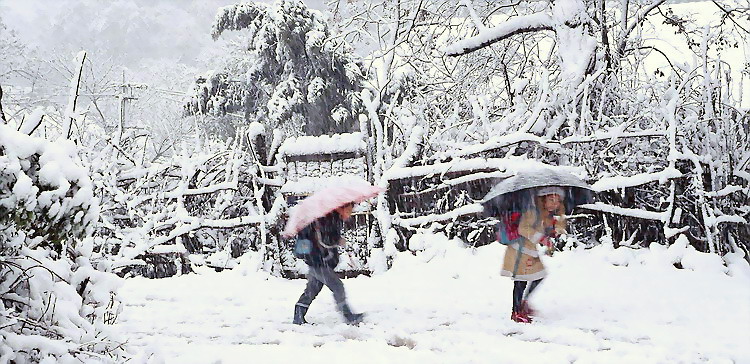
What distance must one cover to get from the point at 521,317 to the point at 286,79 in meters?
16.0

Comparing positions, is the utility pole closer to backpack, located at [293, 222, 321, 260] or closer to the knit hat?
backpack, located at [293, 222, 321, 260]

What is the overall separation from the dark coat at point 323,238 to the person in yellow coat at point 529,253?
4.77 ft

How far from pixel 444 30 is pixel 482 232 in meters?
4.75

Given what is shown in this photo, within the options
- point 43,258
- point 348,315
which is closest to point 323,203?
point 348,315

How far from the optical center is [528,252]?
4.98 metres

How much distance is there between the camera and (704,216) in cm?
653

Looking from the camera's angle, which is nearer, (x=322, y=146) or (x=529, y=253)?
(x=529, y=253)

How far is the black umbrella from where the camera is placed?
5074 millimetres

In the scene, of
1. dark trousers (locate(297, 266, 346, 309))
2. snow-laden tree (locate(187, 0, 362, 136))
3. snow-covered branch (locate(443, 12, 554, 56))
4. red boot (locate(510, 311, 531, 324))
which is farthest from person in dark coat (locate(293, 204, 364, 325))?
snow-laden tree (locate(187, 0, 362, 136))

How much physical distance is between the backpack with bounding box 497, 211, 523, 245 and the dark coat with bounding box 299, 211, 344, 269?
1401mm

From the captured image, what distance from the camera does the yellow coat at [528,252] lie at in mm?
4945

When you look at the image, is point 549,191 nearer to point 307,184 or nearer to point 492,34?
point 307,184

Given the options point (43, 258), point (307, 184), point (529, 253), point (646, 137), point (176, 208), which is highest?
point (646, 137)

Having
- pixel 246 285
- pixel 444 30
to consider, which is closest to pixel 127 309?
pixel 246 285
